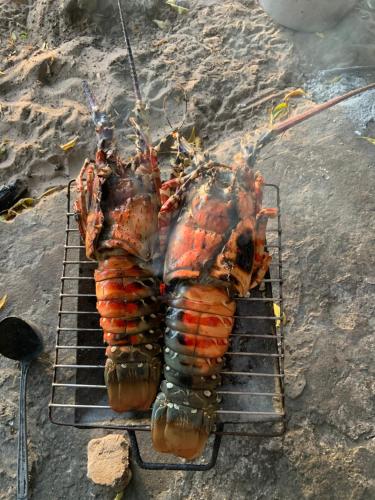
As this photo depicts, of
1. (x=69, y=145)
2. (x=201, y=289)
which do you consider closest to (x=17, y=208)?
(x=69, y=145)

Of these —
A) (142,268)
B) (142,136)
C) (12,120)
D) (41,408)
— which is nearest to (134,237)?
(142,268)

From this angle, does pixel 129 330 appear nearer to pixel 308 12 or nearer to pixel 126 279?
pixel 126 279

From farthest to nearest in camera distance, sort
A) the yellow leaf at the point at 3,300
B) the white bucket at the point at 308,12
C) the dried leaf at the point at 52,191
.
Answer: the white bucket at the point at 308,12, the dried leaf at the point at 52,191, the yellow leaf at the point at 3,300

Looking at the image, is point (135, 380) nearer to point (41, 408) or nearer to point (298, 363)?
point (41, 408)

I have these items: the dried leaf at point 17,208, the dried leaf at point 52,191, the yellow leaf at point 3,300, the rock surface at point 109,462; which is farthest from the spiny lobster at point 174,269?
the dried leaf at point 17,208

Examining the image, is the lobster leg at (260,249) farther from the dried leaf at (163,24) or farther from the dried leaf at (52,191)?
the dried leaf at (163,24)

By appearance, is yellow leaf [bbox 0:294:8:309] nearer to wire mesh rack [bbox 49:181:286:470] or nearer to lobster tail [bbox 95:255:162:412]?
wire mesh rack [bbox 49:181:286:470]
